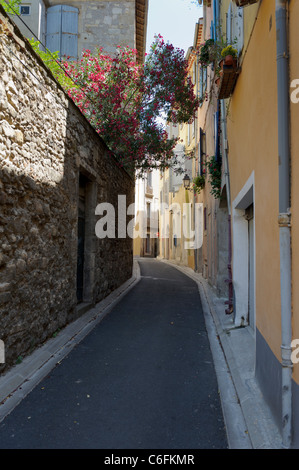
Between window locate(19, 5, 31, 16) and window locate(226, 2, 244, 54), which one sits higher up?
window locate(19, 5, 31, 16)

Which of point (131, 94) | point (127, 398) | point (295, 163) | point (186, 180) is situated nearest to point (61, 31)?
point (131, 94)

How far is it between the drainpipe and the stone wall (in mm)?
2491

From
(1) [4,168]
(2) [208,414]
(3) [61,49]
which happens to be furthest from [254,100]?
(3) [61,49]

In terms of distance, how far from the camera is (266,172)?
315cm

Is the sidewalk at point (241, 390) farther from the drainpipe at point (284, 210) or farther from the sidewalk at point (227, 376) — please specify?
the drainpipe at point (284, 210)

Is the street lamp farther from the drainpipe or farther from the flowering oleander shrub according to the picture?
the drainpipe

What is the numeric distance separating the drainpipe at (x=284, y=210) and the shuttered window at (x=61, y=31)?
11.7 meters

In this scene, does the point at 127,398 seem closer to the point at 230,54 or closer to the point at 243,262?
the point at 243,262

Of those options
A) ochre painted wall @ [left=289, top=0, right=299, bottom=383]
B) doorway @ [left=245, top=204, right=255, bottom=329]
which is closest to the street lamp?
doorway @ [left=245, top=204, right=255, bottom=329]

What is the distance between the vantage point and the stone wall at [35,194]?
11.7 ft

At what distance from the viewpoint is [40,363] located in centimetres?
403

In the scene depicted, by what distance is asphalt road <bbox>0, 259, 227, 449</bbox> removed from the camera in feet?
8.64

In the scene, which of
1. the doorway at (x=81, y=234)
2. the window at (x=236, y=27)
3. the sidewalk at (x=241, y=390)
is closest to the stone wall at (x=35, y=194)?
the doorway at (x=81, y=234)

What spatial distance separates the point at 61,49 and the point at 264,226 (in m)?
12.1
